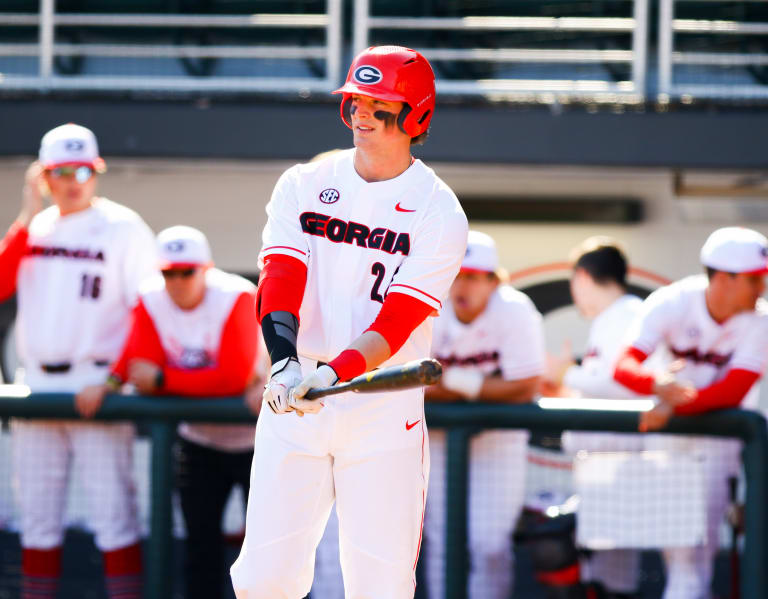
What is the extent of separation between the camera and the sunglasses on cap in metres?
5.02

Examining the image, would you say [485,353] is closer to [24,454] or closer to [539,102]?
[24,454]

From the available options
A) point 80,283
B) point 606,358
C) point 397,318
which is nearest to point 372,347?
point 397,318

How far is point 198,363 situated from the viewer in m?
4.83

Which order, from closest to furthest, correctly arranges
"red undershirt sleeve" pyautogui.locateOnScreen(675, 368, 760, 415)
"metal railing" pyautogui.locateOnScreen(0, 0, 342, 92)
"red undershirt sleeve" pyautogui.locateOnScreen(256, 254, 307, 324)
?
"red undershirt sleeve" pyautogui.locateOnScreen(256, 254, 307, 324) → "red undershirt sleeve" pyautogui.locateOnScreen(675, 368, 760, 415) → "metal railing" pyautogui.locateOnScreen(0, 0, 342, 92)

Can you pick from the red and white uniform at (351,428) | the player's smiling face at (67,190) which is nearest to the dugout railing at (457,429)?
the player's smiling face at (67,190)

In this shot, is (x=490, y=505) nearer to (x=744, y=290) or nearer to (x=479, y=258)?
(x=479, y=258)

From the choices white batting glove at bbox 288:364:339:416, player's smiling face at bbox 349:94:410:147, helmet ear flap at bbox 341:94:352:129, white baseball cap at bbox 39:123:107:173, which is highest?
white baseball cap at bbox 39:123:107:173

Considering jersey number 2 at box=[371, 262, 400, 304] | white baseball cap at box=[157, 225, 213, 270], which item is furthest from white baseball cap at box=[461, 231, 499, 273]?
jersey number 2 at box=[371, 262, 400, 304]

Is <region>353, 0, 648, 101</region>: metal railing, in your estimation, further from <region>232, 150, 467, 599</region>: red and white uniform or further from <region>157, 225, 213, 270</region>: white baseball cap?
<region>232, 150, 467, 599</region>: red and white uniform

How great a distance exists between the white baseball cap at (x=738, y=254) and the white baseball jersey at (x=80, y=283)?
2.34 metres

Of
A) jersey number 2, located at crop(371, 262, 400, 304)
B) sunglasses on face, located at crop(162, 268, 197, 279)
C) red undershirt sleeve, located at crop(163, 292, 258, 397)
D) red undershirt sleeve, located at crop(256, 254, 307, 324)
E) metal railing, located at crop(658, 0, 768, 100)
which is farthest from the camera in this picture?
metal railing, located at crop(658, 0, 768, 100)

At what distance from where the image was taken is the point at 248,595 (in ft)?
10.2

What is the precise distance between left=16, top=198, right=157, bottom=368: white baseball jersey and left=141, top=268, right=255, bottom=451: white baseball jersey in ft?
0.72

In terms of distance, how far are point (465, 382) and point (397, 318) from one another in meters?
1.71
